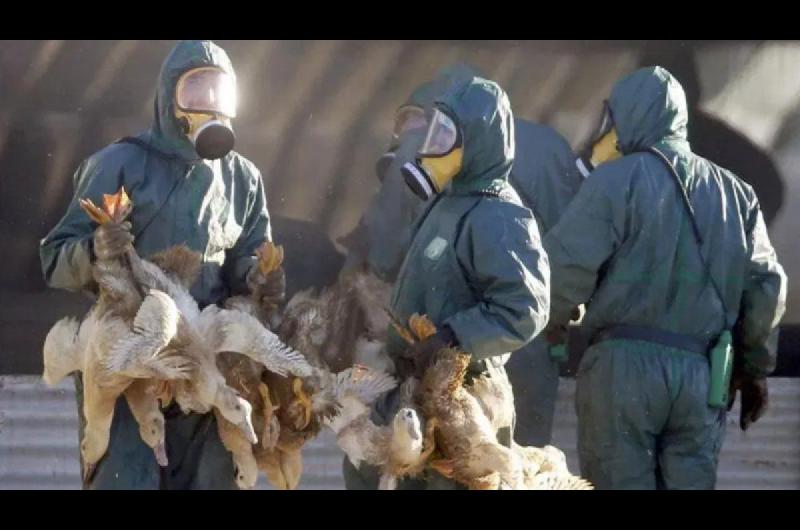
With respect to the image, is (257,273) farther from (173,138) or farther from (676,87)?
(676,87)

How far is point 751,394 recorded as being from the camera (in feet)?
21.1

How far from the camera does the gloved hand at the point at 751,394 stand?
6422 millimetres

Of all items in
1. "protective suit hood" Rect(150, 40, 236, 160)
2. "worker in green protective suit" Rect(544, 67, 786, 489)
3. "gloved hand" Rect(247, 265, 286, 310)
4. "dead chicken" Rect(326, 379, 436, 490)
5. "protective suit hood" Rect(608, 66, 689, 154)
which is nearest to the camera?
"dead chicken" Rect(326, 379, 436, 490)

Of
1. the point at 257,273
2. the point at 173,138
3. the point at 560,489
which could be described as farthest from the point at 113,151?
the point at 560,489

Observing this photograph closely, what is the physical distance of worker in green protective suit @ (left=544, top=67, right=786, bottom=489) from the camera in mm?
6066

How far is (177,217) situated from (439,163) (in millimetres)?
811

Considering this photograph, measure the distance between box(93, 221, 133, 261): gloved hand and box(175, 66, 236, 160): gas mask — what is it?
404 mm

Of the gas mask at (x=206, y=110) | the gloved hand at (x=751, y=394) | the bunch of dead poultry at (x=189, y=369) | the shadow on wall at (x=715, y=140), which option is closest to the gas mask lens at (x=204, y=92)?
the gas mask at (x=206, y=110)

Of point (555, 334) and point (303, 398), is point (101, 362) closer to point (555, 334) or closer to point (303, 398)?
point (303, 398)

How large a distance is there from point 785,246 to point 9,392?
277 cm

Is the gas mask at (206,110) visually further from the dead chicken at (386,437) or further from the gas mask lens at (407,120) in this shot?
the gas mask lens at (407,120)

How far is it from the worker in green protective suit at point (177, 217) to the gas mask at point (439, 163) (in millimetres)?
498

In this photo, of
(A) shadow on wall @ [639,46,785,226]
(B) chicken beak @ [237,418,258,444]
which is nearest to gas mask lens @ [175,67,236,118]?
(B) chicken beak @ [237,418,258,444]

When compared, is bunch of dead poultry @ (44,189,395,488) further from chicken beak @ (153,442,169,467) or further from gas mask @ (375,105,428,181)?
gas mask @ (375,105,428,181)
